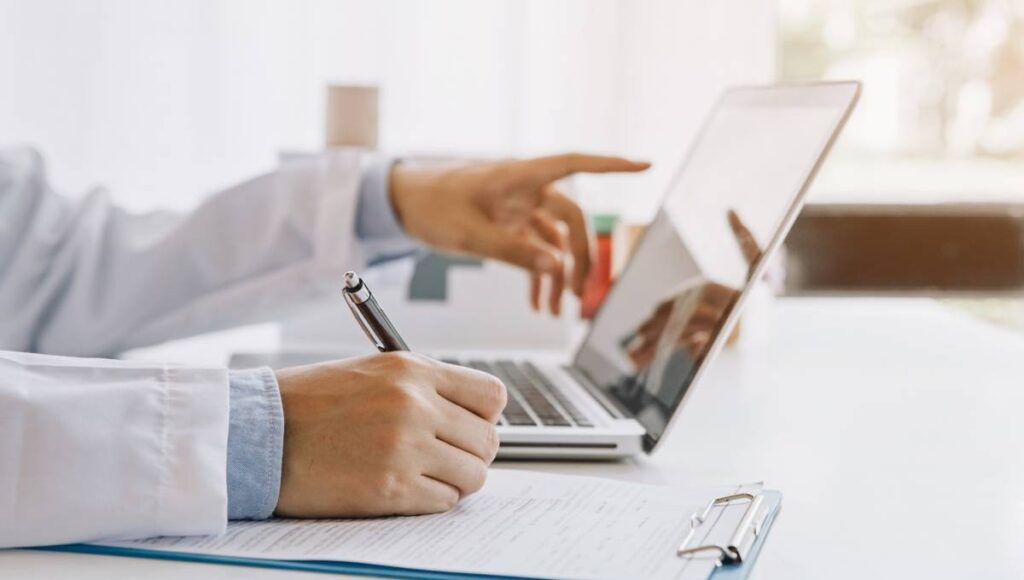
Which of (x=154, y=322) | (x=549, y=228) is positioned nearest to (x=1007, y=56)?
(x=549, y=228)

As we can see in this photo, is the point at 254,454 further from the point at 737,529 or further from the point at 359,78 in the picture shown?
the point at 359,78

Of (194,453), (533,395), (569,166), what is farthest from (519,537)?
(569,166)

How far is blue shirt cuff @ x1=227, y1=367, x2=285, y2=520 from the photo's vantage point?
0.66 metres

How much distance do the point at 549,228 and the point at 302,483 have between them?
69cm

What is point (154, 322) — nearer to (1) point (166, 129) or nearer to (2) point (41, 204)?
(2) point (41, 204)

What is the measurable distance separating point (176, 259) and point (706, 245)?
1.98 feet

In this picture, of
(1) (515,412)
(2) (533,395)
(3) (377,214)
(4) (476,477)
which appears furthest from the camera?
(3) (377,214)

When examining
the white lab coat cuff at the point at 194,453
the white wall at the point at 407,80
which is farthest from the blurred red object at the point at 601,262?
the white lab coat cuff at the point at 194,453

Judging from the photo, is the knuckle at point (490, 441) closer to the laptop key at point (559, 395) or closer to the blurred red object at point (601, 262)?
the laptop key at point (559, 395)

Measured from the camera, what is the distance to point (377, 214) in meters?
1.33

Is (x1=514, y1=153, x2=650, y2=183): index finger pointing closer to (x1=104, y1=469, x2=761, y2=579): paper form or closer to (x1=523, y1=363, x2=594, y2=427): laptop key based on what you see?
(x1=523, y1=363, x2=594, y2=427): laptop key

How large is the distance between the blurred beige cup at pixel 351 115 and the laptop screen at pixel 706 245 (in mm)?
568

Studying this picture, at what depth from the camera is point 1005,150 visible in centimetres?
366

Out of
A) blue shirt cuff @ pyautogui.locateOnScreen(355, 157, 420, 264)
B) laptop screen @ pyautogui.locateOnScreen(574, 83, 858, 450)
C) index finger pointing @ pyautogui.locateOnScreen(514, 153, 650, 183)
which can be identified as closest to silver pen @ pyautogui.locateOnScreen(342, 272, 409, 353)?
laptop screen @ pyautogui.locateOnScreen(574, 83, 858, 450)
